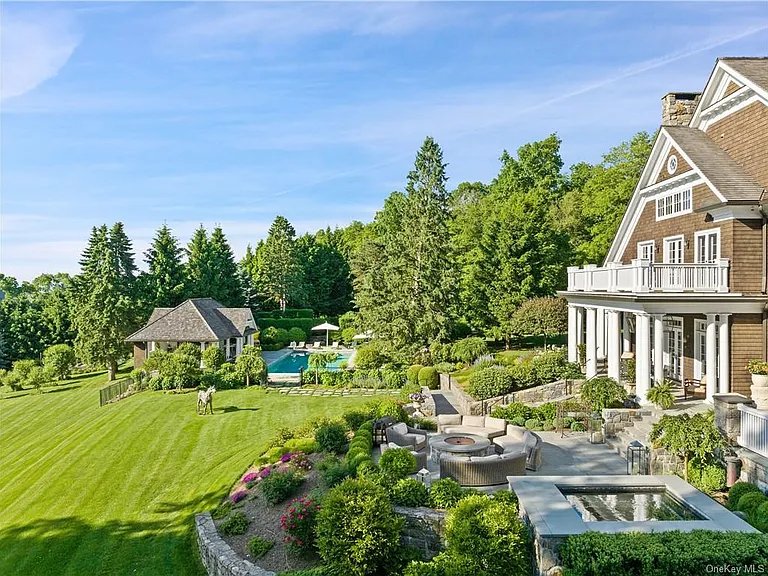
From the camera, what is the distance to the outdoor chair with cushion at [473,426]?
553 inches

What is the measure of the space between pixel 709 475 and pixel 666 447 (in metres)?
0.85

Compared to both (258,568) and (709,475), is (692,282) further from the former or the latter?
(258,568)

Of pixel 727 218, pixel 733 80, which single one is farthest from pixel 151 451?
pixel 733 80

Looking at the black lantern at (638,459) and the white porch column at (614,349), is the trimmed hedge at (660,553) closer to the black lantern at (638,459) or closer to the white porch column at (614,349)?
the black lantern at (638,459)

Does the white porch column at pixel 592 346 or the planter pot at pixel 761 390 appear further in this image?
the white porch column at pixel 592 346

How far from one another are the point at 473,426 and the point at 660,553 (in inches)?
324

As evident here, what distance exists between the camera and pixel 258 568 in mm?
9242

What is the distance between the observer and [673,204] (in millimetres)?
17625

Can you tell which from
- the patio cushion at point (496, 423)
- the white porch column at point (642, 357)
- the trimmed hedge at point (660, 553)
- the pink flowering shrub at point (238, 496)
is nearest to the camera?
the trimmed hedge at point (660, 553)

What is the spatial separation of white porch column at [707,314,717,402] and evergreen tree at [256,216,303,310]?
1725 inches

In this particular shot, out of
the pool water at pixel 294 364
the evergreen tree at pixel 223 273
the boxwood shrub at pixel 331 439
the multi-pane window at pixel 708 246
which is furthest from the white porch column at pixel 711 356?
the evergreen tree at pixel 223 273

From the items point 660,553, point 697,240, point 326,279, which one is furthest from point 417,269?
point 326,279

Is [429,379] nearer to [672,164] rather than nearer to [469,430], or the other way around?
[469,430]

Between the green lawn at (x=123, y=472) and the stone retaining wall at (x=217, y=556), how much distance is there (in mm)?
359
